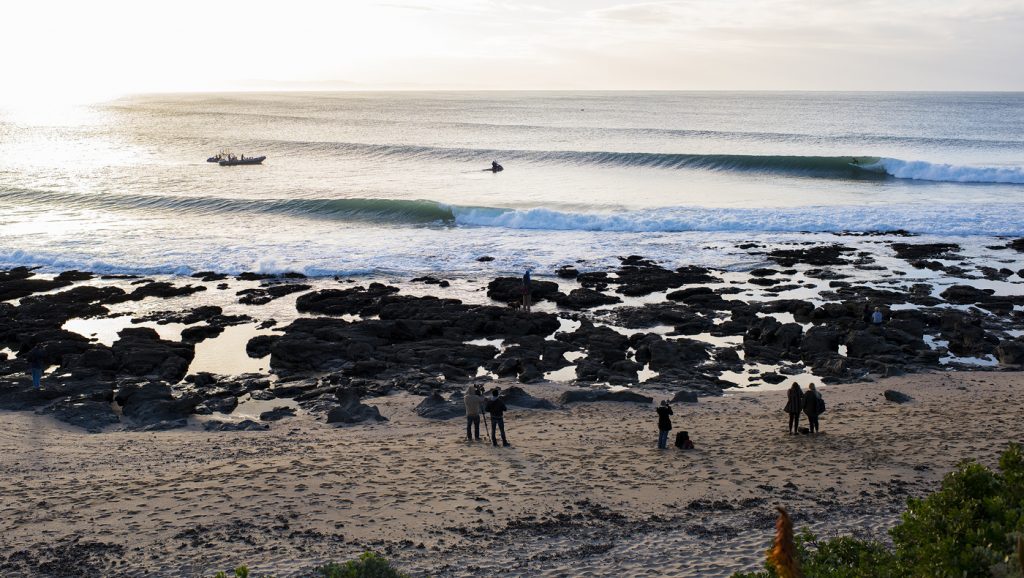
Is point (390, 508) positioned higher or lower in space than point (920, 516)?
lower

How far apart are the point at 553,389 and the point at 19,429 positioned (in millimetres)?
9248

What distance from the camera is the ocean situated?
30141 mm

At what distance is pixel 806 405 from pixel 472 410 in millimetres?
5096

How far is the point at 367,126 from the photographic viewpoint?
86.8 meters

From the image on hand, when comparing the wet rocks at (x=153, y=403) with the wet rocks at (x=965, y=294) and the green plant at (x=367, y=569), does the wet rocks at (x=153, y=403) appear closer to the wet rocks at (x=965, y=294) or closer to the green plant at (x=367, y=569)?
the green plant at (x=367, y=569)

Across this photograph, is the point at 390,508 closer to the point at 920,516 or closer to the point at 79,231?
the point at 920,516

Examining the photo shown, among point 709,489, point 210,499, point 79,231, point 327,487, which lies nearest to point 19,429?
point 210,499

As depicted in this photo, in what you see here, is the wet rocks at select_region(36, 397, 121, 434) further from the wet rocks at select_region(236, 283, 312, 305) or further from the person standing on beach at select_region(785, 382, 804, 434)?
the person standing on beach at select_region(785, 382, 804, 434)

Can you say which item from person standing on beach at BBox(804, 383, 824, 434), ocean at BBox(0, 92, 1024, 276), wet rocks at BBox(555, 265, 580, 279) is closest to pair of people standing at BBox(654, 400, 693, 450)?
person standing on beach at BBox(804, 383, 824, 434)

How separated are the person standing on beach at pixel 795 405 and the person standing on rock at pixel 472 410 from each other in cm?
475

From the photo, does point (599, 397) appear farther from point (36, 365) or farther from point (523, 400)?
point (36, 365)

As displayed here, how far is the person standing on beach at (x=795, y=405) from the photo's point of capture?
13.2m

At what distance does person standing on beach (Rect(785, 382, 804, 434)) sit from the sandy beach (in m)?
0.26

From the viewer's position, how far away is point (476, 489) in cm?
1122
